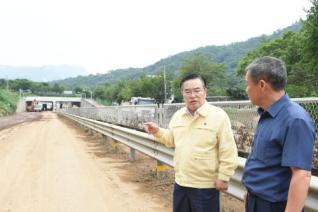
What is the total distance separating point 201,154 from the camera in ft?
12.8

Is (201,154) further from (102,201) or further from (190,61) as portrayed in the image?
(190,61)

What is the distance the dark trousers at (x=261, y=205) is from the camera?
281 cm

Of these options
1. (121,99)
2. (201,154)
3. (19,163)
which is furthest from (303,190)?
(121,99)

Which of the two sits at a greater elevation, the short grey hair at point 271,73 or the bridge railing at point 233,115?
the short grey hair at point 271,73

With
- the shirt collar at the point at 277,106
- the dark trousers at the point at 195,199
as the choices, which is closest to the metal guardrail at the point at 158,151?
the dark trousers at the point at 195,199

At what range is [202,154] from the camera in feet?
12.8

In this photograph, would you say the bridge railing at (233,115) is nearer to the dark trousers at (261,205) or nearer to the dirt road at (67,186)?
the dirt road at (67,186)

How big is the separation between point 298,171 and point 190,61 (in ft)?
323

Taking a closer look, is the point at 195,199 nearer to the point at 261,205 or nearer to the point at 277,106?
the point at 261,205

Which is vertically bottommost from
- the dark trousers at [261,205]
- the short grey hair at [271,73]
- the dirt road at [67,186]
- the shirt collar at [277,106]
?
the dirt road at [67,186]

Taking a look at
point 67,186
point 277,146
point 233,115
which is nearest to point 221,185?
point 277,146

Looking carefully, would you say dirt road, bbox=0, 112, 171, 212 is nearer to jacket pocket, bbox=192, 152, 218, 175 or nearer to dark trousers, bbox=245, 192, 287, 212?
jacket pocket, bbox=192, 152, 218, 175

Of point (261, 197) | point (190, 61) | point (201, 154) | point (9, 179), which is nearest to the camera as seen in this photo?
point (261, 197)

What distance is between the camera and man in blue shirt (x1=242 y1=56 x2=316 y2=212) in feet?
8.51
